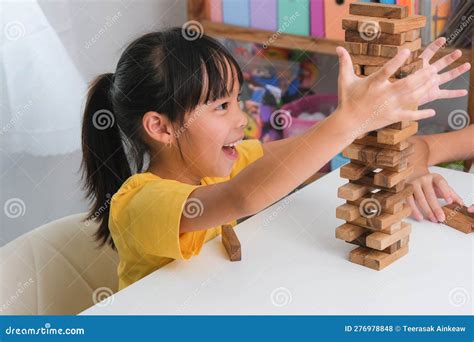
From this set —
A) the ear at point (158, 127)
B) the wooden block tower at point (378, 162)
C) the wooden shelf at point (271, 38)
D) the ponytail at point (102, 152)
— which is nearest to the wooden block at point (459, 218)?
the wooden block tower at point (378, 162)

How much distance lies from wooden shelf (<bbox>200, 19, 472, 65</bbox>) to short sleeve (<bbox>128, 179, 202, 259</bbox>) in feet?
3.81

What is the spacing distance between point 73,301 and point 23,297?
0.38ft

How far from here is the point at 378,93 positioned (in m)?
1.00

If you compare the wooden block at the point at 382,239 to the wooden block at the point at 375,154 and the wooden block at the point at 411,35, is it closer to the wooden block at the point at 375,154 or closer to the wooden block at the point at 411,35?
the wooden block at the point at 375,154

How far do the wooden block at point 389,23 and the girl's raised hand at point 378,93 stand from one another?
77 millimetres

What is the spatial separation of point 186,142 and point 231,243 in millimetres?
226

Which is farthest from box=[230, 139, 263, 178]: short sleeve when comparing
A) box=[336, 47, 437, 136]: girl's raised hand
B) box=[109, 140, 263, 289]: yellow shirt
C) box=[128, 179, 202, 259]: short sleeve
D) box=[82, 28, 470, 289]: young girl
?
box=[336, 47, 437, 136]: girl's raised hand

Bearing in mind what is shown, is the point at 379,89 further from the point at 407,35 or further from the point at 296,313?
the point at 296,313

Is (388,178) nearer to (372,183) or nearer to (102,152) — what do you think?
(372,183)

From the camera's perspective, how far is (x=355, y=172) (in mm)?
1156

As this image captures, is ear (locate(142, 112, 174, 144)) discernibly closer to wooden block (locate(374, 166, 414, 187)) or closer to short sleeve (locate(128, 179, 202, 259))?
→ short sleeve (locate(128, 179, 202, 259))

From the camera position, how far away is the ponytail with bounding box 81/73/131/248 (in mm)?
1410
